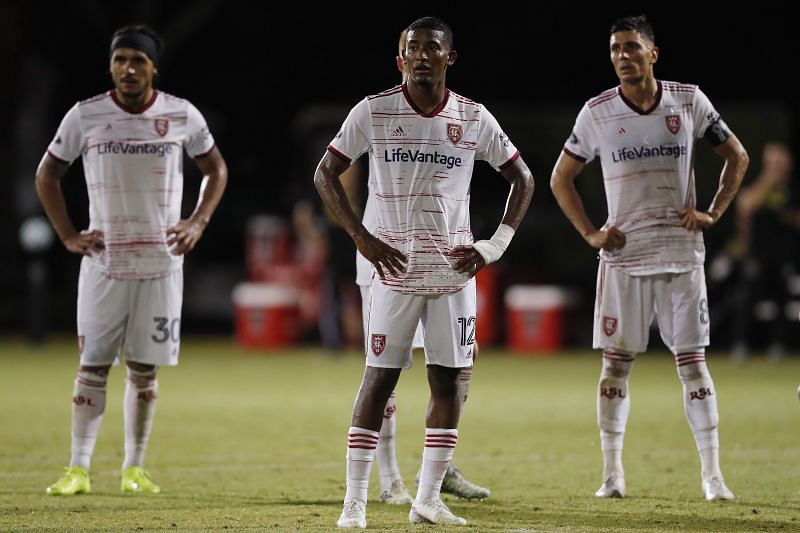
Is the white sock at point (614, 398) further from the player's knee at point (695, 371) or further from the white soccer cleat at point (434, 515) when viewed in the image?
the white soccer cleat at point (434, 515)

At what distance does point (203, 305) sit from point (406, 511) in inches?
829

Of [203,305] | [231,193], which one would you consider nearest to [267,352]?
[203,305]

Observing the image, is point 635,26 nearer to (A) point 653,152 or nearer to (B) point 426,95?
(A) point 653,152

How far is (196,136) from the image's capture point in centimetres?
945

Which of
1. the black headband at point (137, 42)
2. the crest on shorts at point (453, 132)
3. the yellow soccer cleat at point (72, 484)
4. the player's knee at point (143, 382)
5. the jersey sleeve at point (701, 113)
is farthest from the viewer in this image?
the player's knee at point (143, 382)

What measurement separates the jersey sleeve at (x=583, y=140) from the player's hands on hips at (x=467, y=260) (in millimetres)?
1700

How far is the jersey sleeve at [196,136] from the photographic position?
9.40 meters

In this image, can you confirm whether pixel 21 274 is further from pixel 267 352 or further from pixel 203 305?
pixel 267 352

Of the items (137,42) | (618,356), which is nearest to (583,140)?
(618,356)

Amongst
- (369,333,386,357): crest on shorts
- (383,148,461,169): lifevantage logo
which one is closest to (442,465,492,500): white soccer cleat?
(369,333,386,357): crest on shorts

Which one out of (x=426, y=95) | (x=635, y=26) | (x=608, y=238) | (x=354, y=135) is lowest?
(x=608, y=238)

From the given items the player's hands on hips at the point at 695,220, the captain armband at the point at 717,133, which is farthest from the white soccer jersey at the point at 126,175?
the captain armband at the point at 717,133

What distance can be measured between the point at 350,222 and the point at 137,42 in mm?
2331

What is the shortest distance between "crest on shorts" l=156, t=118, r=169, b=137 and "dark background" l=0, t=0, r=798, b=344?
1535 centimetres
